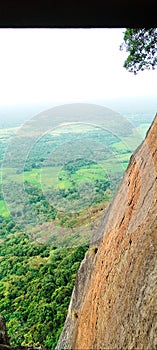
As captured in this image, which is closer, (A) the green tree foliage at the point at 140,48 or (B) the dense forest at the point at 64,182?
(B) the dense forest at the point at 64,182

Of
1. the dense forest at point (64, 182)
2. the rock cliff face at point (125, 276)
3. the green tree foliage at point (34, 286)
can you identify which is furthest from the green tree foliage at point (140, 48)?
the green tree foliage at point (34, 286)

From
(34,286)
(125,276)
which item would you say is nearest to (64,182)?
(125,276)

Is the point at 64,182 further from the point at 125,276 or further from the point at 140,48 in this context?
the point at 125,276

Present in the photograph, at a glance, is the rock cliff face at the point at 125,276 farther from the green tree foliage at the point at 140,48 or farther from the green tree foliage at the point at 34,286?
the green tree foliage at the point at 34,286

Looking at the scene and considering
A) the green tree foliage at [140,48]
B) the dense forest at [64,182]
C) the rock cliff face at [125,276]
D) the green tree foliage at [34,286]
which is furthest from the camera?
the green tree foliage at [34,286]

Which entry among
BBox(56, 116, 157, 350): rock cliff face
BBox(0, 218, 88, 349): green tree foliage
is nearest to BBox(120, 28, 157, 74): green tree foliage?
BBox(56, 116, 157, 350): rock cliff face

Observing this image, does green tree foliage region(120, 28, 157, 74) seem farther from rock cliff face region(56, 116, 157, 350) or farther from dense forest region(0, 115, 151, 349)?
rock cliff face region(56, 116, 157, 350)

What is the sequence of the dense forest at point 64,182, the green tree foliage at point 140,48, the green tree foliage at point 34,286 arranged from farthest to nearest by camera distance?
the green tree foliage at point 34,286
the green tree foliage at point 140,48
the dense forest at point 64,182
